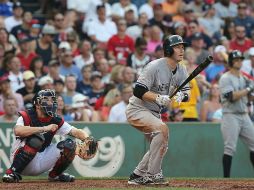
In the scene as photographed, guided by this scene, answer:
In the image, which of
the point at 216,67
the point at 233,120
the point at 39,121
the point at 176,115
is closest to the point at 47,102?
the point at 39,121

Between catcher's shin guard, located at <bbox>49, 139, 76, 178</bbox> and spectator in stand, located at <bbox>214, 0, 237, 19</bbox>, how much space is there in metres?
10.4

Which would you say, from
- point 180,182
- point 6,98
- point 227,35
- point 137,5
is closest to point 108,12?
point 137,5

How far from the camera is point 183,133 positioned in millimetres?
14586

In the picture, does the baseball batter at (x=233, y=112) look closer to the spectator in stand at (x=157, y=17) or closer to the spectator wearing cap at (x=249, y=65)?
the spectator wearing cap at (x=249, y=65)

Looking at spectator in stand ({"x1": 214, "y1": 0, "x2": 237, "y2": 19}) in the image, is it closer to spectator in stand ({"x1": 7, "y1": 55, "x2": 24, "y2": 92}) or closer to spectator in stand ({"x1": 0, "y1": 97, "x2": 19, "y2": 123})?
spectator in stand ({"x1": 7, "y1": 55, "x2": 24, "y2": 92})

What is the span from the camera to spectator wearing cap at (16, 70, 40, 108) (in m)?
15.0

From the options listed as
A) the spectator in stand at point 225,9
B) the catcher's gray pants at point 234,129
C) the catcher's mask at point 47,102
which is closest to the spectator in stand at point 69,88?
the catcher's gray pants at point 234,129

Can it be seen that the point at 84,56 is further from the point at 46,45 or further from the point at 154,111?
the point at 154,111

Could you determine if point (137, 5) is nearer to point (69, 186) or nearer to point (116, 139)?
point (116, 139)

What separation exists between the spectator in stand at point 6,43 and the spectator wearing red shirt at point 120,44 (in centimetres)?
229

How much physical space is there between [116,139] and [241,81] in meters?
2.65

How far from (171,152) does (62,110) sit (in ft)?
7.11

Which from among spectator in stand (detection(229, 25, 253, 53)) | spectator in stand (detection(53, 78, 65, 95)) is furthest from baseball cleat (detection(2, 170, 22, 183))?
spectator in stand (detection(229, 25, 253, 53))

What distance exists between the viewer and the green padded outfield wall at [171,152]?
46.6 ft
